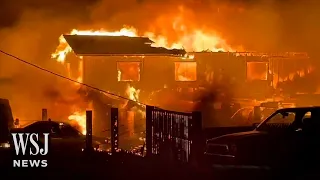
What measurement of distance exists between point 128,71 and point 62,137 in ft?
26.2

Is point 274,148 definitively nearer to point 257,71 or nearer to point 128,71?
point 128,71

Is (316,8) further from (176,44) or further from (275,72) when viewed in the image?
(176,44)

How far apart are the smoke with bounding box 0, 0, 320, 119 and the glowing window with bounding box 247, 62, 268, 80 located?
2046mm

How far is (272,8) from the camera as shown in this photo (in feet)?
98.5

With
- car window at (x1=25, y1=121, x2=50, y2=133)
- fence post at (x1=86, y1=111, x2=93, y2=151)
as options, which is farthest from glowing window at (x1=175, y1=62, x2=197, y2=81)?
fence post at (x1=86, y1=111, x2=93, y2=151)

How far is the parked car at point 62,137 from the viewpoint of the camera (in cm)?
1756

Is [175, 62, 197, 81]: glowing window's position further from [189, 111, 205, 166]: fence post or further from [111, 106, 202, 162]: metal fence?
[189, 111, 205, 166]: fence post

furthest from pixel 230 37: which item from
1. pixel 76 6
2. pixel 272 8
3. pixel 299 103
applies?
pixel 76 6

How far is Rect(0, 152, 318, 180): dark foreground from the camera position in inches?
457

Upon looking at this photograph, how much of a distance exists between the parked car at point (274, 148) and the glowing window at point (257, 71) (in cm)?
1527

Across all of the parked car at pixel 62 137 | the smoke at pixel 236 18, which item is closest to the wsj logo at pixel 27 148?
the parked car at pixel 62 137

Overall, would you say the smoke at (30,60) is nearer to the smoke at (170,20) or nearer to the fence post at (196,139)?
the smoke at (170,20)

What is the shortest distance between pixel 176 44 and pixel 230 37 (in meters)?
3.07

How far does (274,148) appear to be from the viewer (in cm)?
1120
